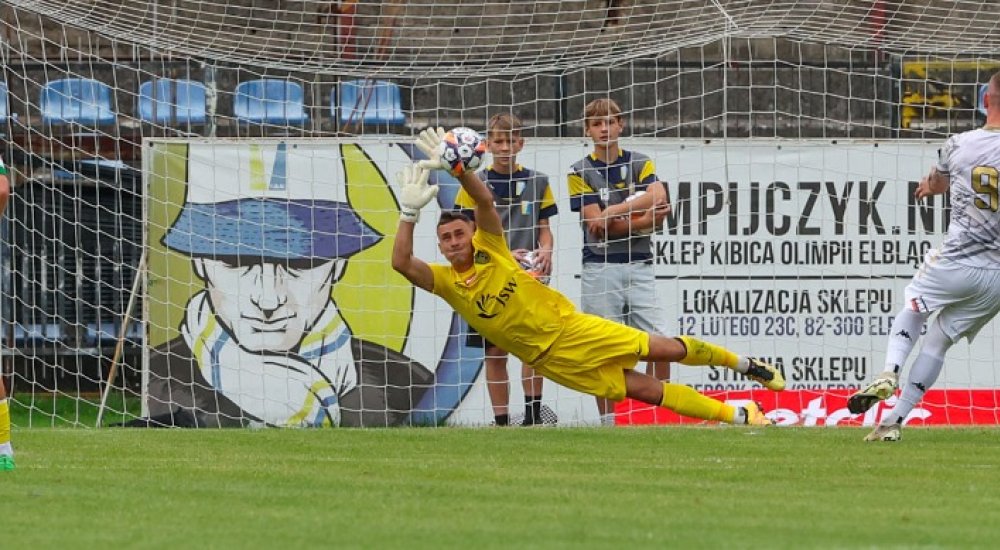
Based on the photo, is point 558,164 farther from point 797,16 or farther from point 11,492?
point 11,492

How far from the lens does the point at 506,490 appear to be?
8430 millimetres

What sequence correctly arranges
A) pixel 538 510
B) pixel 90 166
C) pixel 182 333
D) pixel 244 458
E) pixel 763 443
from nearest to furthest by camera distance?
1. pixel 538 510
2. pixel 244 458
3. pixel 763 443
4. pixel 182 333
5. pixel 90 166

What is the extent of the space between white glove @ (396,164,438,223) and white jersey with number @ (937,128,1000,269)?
324 cm

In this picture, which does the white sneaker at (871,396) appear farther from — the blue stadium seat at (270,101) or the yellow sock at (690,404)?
the blue stadium seat at (270,101)

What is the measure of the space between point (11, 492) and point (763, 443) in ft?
16.1

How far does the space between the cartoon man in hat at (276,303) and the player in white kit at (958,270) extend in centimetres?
487

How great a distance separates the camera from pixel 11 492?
8375 millimetres

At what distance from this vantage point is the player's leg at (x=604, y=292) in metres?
14.1

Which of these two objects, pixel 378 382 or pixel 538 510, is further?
pixel 378 382

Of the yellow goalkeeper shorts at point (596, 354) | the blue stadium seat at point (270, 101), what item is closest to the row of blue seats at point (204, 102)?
the blue stadium seat at point (270, 101)

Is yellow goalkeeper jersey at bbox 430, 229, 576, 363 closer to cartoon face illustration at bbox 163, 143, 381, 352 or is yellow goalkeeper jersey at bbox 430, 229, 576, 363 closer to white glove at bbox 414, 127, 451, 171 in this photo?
white glove at bbox 414, 127, 451, 171

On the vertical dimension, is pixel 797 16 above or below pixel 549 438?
above

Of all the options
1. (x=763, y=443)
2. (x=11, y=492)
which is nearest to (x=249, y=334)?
(x=763, y=443)

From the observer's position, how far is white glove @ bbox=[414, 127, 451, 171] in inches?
437
